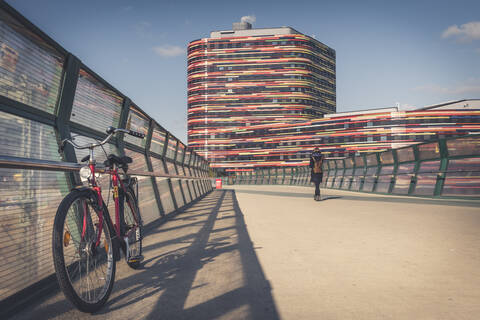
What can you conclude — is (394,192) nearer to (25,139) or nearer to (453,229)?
(453,229)

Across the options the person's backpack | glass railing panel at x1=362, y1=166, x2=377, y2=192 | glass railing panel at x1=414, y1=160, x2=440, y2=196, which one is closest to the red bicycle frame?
the person's backpack

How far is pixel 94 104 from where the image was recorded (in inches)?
194

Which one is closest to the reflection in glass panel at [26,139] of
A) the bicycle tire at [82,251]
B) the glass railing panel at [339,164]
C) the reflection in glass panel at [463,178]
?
the bicycle tire at [82,251]

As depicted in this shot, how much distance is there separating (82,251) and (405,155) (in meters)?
15.6

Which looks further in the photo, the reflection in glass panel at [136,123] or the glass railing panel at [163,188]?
the glass railing panel at [163,188]

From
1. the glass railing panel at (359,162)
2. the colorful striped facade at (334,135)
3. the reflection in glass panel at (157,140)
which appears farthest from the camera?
the colorful striped facade at (334,135)

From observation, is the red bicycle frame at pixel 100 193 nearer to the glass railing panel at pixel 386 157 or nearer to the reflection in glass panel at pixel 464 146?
the reflection in glass panel at pixel 464 146

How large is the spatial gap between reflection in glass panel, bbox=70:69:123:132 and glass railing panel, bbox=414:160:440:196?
11.7m

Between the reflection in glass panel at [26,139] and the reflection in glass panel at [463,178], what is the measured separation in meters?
11.9

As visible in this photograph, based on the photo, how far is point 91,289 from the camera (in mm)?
2650

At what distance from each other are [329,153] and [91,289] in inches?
3932

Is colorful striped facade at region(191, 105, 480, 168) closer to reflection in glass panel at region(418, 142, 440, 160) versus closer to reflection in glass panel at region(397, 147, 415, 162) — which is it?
reflection in glass panel at region(397, 147, 415, 162)

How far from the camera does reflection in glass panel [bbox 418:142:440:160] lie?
532 inches

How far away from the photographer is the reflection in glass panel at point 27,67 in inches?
115
